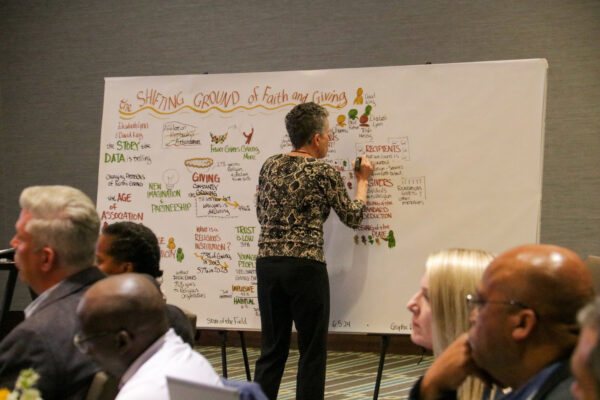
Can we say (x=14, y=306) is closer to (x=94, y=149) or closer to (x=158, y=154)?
(x=94, y=149)

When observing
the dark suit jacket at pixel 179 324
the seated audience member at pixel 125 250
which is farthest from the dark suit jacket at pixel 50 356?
the seated audience member at pixel 125 250

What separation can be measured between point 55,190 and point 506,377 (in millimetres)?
1465

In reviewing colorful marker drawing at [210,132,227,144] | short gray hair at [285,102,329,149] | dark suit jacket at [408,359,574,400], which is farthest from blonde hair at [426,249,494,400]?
colorful marker drawing at [210,132,227,144]

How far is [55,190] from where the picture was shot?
7.55 feet

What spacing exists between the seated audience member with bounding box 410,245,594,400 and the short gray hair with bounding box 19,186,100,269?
4.18ft

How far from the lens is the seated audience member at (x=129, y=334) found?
1.80 metres

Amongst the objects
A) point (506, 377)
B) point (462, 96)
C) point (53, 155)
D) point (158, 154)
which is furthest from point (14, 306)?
point (506, 377)

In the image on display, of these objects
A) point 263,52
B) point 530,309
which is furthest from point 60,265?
point 263,52

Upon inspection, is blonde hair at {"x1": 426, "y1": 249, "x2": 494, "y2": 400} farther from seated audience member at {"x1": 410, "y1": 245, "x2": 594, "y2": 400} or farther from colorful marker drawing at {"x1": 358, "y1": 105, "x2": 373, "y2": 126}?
colorful marker drawing at {"x1": 358, "y1": 105, "x2": 373, "y2": 126}

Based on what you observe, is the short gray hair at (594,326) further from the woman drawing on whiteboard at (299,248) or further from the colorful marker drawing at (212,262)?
the colorful marker drawing at (212,262)

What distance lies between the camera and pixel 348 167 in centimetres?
440

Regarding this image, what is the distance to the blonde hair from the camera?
1955 millimetres

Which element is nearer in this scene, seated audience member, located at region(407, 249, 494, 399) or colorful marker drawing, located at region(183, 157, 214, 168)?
seated audience member, located at region(407, 249, 494, 399)

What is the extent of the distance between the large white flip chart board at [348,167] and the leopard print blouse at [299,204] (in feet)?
1.51
